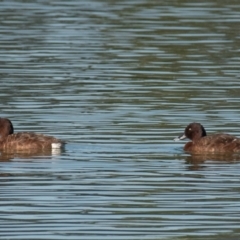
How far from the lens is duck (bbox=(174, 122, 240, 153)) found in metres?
16.6

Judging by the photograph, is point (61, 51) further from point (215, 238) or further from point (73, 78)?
point (215, 238)

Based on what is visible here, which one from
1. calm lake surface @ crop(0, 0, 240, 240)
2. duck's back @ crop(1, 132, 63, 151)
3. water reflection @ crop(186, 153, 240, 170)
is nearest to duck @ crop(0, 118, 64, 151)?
duck's back @ crop(1, 132, 63, 151)

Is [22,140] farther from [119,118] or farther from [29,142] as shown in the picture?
[119,118]

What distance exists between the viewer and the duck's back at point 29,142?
54.4ft

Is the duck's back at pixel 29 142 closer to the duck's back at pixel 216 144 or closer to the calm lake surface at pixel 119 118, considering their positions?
the calm lake surface at pixel 119 118

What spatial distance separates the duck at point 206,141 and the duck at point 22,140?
1801 millimetres

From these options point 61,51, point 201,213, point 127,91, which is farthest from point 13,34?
point 201,213

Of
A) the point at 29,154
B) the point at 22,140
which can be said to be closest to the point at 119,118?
the point at 22,140

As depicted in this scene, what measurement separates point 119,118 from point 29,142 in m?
2.35

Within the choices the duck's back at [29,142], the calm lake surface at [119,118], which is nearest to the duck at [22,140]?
the duck's back at [29,142]

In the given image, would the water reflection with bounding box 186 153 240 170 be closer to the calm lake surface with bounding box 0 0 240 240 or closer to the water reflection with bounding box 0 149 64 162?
the calm lake surface with bounding box 0 0 240 240

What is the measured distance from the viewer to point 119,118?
1892 cm

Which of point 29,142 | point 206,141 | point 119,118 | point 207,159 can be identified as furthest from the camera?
point 119,118

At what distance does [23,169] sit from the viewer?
1536cm
